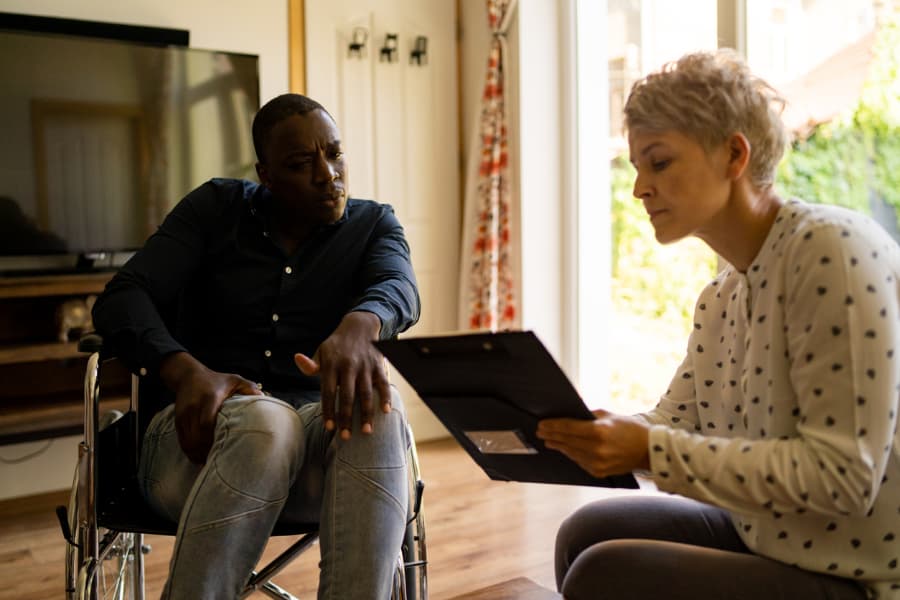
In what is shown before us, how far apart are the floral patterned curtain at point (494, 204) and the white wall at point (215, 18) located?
0.86 m

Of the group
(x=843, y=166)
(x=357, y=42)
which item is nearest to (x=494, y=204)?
(x=357, y=42)

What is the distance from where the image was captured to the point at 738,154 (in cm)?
112

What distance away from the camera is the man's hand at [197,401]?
4.77 feet

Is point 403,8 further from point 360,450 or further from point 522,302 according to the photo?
point 360,450

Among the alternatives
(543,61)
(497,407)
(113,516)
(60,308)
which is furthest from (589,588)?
(543,61)

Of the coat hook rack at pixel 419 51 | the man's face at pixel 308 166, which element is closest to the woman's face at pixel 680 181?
the man's face at pixel 308 166

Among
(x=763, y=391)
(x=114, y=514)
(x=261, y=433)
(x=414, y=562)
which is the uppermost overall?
(x=763, y=391)

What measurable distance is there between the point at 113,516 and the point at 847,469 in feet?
3.62

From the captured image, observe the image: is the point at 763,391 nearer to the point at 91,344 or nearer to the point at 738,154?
the point at 738,154

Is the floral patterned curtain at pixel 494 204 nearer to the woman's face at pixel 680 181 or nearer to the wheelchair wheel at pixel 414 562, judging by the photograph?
the wheelchair wheel at pixel 414 562

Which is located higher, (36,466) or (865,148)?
(865,148)

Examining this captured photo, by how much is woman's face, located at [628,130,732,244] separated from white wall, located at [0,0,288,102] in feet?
9.07

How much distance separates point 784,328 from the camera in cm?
107

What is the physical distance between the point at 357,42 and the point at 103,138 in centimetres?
119
